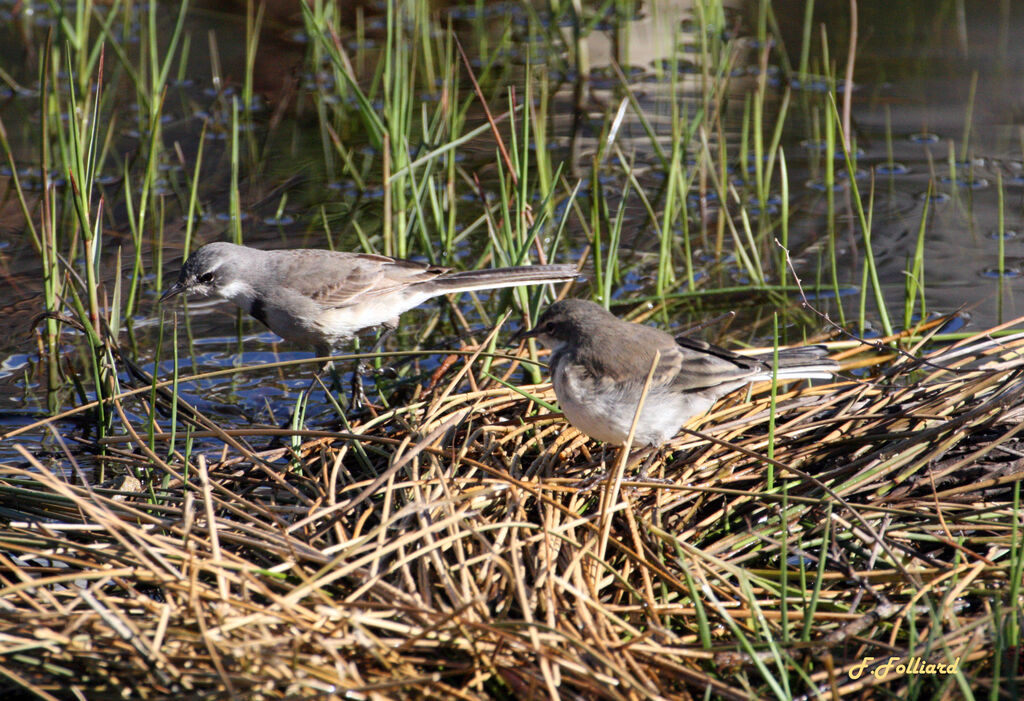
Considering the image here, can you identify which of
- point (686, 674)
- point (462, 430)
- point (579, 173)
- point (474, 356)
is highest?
point (579, 173)

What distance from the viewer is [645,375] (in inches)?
151

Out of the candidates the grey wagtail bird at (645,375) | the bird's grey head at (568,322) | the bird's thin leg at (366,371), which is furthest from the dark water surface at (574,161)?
the grey wagtail bird at (645,375)

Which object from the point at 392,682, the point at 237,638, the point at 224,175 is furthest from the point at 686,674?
the point at 224,175

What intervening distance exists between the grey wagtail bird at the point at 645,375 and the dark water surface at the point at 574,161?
58.1 inches

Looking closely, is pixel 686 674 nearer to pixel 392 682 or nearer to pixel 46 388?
pixel 392 682

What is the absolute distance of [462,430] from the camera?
414 centimetres

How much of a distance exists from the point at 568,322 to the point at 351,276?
173 cm

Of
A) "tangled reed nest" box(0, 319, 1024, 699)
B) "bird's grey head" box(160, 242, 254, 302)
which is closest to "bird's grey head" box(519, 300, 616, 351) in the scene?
"tangled reed nest" box(0, 319, 1024, 699)

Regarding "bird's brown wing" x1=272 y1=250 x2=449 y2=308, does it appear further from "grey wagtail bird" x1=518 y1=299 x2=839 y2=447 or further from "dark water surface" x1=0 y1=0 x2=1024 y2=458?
"grey wagtail bird" x1=518 y1=299 x2=839 y2=447

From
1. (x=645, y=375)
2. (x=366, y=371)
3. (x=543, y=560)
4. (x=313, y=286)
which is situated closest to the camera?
(x=543, y=560)

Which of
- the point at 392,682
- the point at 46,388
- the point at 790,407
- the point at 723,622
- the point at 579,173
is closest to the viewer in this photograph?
the point at 392,682

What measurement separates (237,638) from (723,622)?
4.76 feet

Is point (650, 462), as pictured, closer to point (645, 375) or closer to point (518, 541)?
point (645, 375)

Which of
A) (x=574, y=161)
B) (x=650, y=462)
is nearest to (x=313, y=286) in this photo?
(x=650, y=462)
